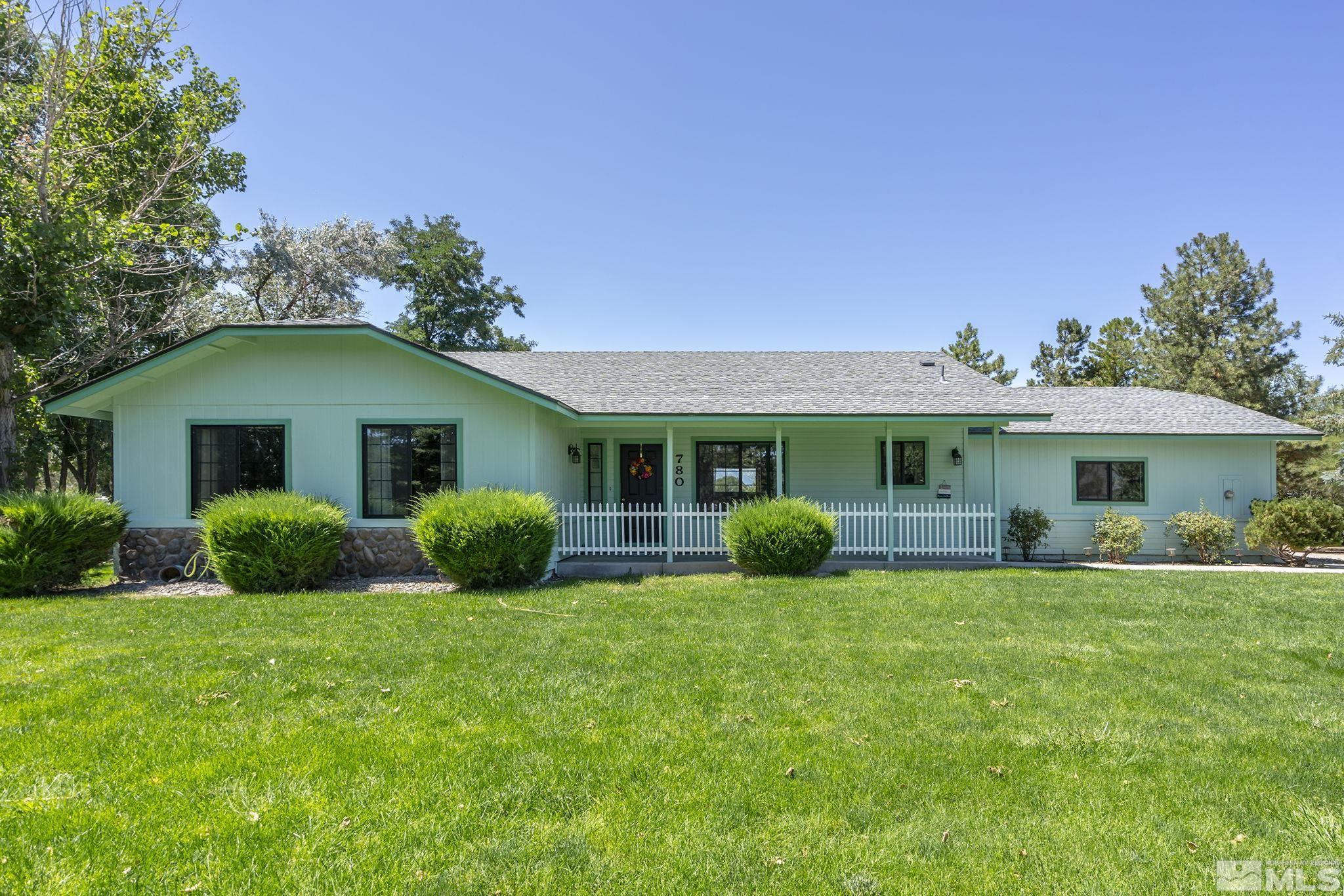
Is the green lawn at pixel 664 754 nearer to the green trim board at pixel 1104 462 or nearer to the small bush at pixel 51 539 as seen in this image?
the small bush at pixel 51 539

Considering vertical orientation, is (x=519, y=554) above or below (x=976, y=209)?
below

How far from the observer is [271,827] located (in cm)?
295

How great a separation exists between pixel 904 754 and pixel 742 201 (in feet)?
50.0

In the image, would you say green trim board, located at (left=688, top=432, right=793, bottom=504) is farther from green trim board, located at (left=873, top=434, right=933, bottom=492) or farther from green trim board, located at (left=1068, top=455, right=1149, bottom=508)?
green trim board, located at (left=1068, top=455, right=1149, bottom=508)

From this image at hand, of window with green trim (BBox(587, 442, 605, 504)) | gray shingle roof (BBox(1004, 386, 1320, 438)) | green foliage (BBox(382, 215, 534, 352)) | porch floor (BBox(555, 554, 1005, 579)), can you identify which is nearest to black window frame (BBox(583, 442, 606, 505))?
window with green trim (BBox(587, 442, 605, 504))

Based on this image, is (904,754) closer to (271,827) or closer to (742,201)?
(271,827)

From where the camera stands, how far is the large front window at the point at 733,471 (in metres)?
13.3

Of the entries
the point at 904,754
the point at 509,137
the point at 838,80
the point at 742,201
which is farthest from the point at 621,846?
the point at 742,201

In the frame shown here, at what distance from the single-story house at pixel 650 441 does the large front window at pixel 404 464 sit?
3cm

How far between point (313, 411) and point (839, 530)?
897cm

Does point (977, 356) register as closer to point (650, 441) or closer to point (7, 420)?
point (650, 441)

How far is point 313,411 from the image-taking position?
1030cm

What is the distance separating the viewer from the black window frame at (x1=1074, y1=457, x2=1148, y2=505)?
12.7 meters

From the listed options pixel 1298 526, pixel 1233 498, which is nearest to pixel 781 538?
pixel 1298 526
